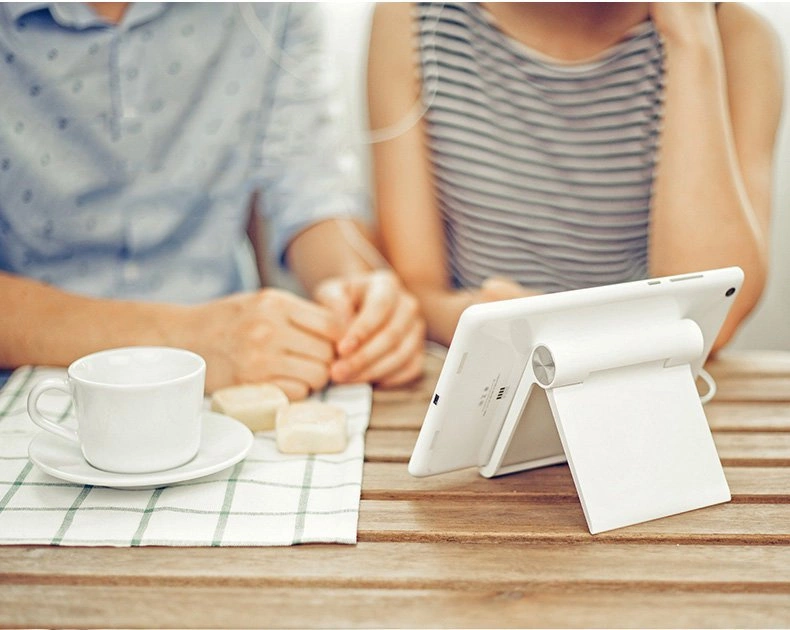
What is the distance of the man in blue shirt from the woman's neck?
274 mm

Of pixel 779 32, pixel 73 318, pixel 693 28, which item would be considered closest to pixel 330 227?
pixel 73 318

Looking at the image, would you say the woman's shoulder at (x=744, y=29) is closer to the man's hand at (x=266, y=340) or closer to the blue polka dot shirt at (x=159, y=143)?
the blue polka dot shirt at (x=159, y=143)

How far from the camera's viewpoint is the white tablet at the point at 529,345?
1.93 ft

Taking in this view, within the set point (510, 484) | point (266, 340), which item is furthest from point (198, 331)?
point (510, 484)

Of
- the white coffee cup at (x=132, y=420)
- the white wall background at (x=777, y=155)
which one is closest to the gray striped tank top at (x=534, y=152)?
the white wall background at (x=777, y=155)

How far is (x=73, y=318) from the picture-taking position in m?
0.90

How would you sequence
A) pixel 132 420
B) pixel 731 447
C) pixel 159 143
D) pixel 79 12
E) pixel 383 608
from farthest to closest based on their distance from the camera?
pixel 159 143 < pixel 79 12 < pixel 731 447 < pixel 132 420 < pixel 383 608

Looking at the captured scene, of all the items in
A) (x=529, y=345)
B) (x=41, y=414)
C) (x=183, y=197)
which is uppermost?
(x=529, y=345)

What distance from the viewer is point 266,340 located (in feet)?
2.83

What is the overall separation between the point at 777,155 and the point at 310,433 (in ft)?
2.81

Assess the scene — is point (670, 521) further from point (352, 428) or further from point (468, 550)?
point (352, 428)

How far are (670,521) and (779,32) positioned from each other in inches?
32.4

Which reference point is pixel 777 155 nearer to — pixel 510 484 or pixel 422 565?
pixel 510 484

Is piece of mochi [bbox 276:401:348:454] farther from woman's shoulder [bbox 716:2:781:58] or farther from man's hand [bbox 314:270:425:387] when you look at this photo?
woman's shoulder [bbox 716:2:781:58]
